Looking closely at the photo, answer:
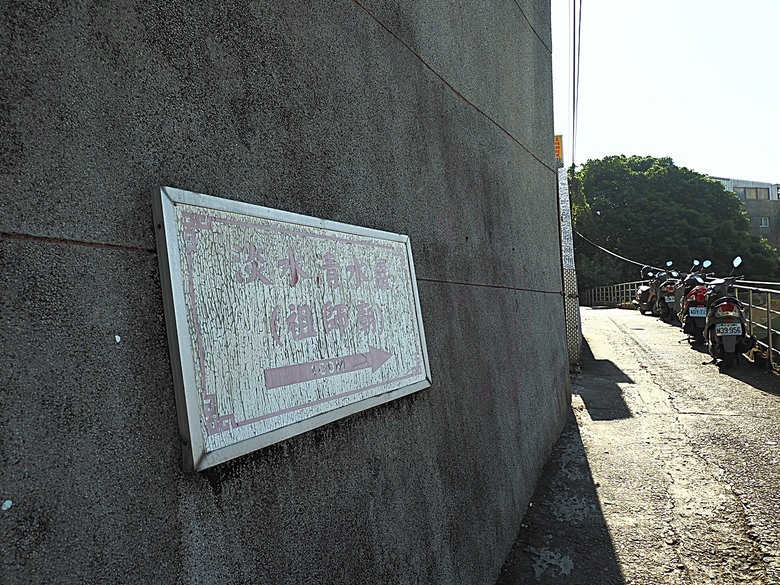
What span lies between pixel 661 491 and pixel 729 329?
4.77 meters

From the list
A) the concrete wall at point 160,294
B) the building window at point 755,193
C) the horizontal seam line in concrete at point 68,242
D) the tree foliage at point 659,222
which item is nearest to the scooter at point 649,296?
the concrete wall at point 160,294

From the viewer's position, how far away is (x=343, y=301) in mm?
1990

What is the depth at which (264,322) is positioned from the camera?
5.29 ft

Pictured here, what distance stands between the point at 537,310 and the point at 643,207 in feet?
121

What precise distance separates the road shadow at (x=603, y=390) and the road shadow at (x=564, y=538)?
6.28 feet

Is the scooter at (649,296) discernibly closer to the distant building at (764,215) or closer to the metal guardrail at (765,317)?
the metal guardrail at (765,317)

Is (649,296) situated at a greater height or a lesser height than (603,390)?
greater

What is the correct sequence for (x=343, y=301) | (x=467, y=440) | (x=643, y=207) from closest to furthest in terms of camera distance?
1. (x=343, y=301)
2. (x=467, y=440)
3. (x=643, y=207)

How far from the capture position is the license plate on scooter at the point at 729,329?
26.5 ft

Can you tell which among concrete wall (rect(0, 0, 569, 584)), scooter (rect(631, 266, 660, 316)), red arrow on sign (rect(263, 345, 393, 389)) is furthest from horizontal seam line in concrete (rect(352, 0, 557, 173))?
scooter (rect(631, 266, 660, 316))

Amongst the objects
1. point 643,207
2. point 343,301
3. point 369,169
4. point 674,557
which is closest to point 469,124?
point 369,169

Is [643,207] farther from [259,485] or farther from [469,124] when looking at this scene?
[259,485]

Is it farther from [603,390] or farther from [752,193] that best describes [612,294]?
[752,193]

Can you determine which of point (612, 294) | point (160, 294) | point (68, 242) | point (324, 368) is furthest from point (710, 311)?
point (612, 294)
